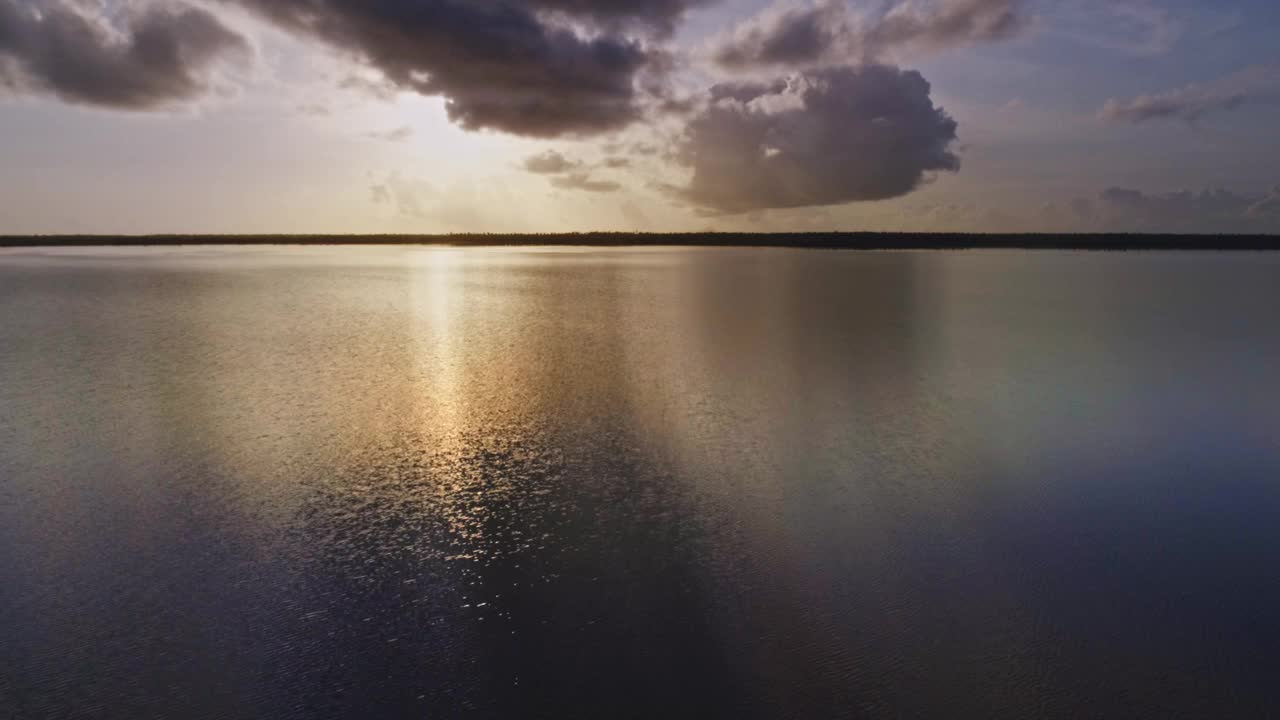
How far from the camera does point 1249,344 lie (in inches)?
1249

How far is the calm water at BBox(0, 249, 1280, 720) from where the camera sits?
771cm

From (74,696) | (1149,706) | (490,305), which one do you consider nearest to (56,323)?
(490,305)

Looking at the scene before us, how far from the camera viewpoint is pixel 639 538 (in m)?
11.1

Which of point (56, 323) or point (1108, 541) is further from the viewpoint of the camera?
point (56, 323)

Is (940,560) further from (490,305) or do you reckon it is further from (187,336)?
(490,305)

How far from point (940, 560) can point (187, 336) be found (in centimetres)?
3359

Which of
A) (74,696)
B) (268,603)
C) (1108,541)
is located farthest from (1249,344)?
(74,696)

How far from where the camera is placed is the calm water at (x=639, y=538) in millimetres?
7711

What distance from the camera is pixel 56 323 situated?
38344 mm

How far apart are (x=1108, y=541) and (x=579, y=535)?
26.3 feet

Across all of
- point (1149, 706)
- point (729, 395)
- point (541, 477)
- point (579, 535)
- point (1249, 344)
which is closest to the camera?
point (1149, 706)

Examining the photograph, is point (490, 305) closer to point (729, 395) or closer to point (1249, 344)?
point (729, 395)

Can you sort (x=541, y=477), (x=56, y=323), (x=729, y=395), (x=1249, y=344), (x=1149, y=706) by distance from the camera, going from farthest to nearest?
(x=56, y=323) → (x=1249, y=344) → (x=729, y=395) → (x=541, y=477) → (x=1149, y=706)

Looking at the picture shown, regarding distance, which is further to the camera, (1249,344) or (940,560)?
(1249,344)
